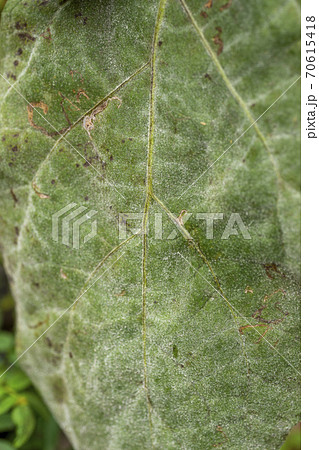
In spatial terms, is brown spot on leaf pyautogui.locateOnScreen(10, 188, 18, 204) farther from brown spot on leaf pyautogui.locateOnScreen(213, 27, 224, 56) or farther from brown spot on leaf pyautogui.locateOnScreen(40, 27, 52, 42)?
brown spot on leaf pyautogui.locateOnScreen(213, 27, 224, 56)

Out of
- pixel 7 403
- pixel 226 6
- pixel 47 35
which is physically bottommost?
pixel 7 403

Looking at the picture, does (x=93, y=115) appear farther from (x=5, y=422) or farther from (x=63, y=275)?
(x=5, y=422)

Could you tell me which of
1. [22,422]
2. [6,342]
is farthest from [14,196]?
[22,422]

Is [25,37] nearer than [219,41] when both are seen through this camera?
No

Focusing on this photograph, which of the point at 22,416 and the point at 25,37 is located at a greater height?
the point at 25,37

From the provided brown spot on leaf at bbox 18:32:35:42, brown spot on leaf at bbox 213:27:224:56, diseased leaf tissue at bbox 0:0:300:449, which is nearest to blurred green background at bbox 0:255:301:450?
diseased leaf tissue at bbox 0:0:300:449
